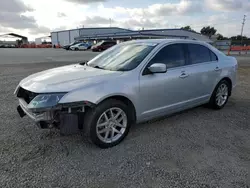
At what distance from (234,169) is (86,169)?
1.91 meters

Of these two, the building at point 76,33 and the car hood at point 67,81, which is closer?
the car hood at point 67,81

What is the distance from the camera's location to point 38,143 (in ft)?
10.5

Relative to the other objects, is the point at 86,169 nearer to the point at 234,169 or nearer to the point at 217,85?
the point at 234,169

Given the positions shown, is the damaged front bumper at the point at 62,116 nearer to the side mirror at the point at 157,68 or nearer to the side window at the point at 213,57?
the side mirror at the point at 157,68

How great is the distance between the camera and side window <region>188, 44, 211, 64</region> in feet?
13.6

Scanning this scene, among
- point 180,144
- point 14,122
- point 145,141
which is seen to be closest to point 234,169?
point 180,144

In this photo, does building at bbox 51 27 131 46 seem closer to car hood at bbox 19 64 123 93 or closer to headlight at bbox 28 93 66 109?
car hood at bbox 19 64 123 93

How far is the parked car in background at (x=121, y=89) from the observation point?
9.04 ft

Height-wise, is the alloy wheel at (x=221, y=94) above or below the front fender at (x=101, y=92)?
below

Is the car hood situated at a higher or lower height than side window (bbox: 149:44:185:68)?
lower

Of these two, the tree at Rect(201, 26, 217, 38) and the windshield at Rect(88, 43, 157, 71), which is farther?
the tree at Rect(201, 26, 217, 38)

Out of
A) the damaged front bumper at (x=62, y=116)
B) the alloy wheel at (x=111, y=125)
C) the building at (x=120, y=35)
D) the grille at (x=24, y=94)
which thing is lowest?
the alloy wheel at (x=111, y=125)

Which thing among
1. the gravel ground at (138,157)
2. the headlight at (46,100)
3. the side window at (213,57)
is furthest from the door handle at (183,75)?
the headlight at (46,100)

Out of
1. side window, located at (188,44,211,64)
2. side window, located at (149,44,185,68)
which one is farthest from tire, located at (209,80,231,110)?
side window, located at (149,44,185,68)
